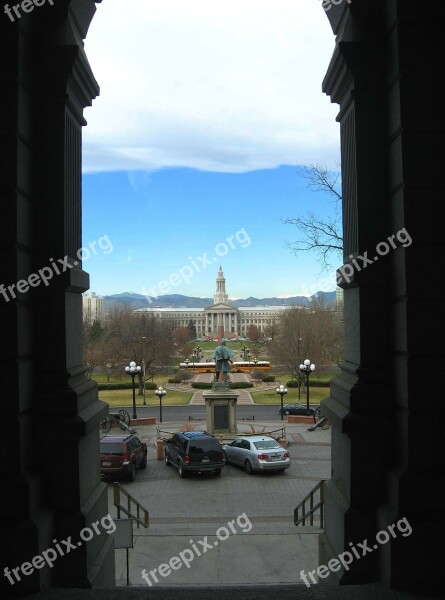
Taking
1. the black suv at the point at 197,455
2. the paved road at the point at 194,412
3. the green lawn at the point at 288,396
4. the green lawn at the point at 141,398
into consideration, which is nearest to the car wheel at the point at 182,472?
the black suv at the point at 197,455

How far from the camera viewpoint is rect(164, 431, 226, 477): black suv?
52.5 feet

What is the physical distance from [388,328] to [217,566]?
546 centimetres

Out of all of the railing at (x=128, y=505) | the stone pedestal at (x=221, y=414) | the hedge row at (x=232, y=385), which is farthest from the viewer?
the hedge row at (x=232, y=385)

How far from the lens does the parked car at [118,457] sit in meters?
15.4

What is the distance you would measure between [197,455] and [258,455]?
1.87 metres

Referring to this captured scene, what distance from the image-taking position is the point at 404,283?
380cm

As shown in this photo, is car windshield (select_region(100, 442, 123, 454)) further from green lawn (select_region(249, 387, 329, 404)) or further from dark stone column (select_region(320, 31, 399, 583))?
green lawn (select_region(249, 387, 329, 404))

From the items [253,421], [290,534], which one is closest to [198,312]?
[253,421]

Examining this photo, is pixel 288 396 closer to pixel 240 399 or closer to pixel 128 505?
pixel 240 399

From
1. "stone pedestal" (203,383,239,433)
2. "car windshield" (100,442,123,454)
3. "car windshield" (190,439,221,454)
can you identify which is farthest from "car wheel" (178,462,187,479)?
"stone pedestal" (203,383,239,433)

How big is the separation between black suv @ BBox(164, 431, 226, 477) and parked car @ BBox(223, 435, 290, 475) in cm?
88

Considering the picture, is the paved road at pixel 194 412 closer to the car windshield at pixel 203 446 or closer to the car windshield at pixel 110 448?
the car windshield at pixel 203 446

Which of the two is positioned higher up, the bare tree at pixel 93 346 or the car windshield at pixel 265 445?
the bare tree at pixel 93 346

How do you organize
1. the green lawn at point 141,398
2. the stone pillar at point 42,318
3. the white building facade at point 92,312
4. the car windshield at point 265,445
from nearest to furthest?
the stone pillar at point 42,318 → the car windshield at point 265,445 → the green lawn at point 141,398 → the white building facade at point 92,312
